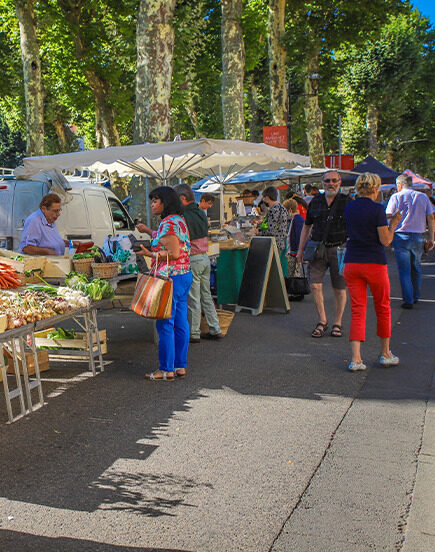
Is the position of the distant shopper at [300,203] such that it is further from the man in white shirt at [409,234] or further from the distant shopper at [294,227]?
the man in white shirt at [409,234]

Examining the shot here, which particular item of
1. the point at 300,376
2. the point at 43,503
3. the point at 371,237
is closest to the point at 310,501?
the point at 43,503

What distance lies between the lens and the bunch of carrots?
642cm

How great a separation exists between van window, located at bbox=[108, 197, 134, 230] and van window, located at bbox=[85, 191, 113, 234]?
34 cm

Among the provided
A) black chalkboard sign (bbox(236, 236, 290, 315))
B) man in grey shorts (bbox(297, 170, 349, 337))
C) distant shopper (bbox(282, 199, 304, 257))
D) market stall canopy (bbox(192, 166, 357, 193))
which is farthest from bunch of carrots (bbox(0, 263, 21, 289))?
market stall canopy (bbox(192, 166, 357, 193))

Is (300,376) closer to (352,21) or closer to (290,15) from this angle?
(352,21)

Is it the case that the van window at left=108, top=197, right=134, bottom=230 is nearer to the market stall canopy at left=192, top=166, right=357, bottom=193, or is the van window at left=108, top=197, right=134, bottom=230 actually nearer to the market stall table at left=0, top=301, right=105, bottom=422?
the market stall canopy at left=192, top=166, right=357, bottom=193

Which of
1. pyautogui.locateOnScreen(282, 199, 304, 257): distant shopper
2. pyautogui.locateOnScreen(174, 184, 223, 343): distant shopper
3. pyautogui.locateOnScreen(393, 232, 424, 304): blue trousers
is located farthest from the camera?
pyautogui.locateOnScreen(282, 199, 304, 257): distant shopper

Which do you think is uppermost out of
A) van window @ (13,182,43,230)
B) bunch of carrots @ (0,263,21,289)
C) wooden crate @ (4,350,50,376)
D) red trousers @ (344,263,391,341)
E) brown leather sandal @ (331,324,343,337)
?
van window @ (13,182,43,230)

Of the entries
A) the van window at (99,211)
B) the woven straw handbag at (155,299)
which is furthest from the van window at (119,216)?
the woven straw handbag at (155,299)

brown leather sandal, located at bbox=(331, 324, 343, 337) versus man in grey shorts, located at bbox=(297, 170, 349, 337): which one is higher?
man in grey shorts, located at bbox=(297, 170, 349, 337)

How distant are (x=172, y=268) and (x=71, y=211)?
20.7ft

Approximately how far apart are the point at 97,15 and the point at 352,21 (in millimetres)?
10998

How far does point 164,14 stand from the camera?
12.9m

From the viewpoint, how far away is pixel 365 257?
6781mm
